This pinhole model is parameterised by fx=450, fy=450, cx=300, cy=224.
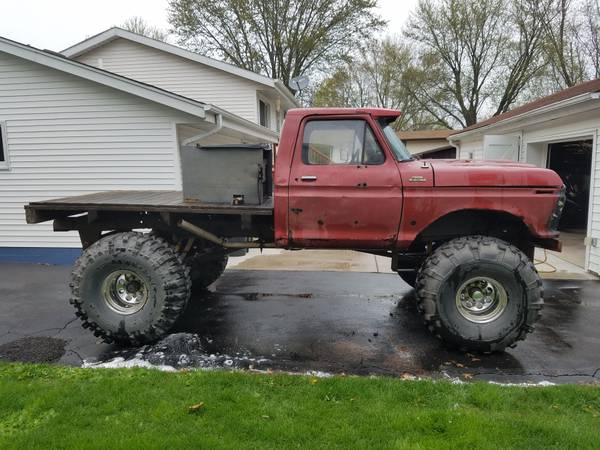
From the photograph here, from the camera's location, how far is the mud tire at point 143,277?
15.7 feet

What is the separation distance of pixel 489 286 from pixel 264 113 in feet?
46.5

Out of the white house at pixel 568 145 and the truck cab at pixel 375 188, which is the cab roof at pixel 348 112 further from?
the white house at pixel 568 145

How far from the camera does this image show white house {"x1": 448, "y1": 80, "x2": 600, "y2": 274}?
8.22 meters

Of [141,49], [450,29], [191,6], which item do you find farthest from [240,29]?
[450,29]

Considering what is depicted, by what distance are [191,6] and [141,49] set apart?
11.2 meters

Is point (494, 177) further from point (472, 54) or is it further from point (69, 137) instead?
point (472, 54)

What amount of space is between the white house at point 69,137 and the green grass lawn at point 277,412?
5.68 meters

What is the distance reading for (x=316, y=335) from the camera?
5176 millimetres

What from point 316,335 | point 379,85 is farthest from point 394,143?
point 379,85

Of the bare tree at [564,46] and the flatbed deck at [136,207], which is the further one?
the bare tree at [564,46]

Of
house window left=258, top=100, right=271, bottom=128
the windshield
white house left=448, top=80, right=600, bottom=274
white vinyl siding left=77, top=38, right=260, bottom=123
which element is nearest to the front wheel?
the windshield

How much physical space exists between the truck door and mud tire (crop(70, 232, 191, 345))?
4.52ft

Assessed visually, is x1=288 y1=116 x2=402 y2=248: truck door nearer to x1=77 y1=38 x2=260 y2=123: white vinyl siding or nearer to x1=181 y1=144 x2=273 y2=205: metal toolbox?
x1=181 y1=144 x2=273 y2=205: metal toolbox

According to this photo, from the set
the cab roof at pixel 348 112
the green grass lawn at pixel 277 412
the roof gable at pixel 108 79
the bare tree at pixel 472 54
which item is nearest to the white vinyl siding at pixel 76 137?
the roof gable at pixel 108 79
